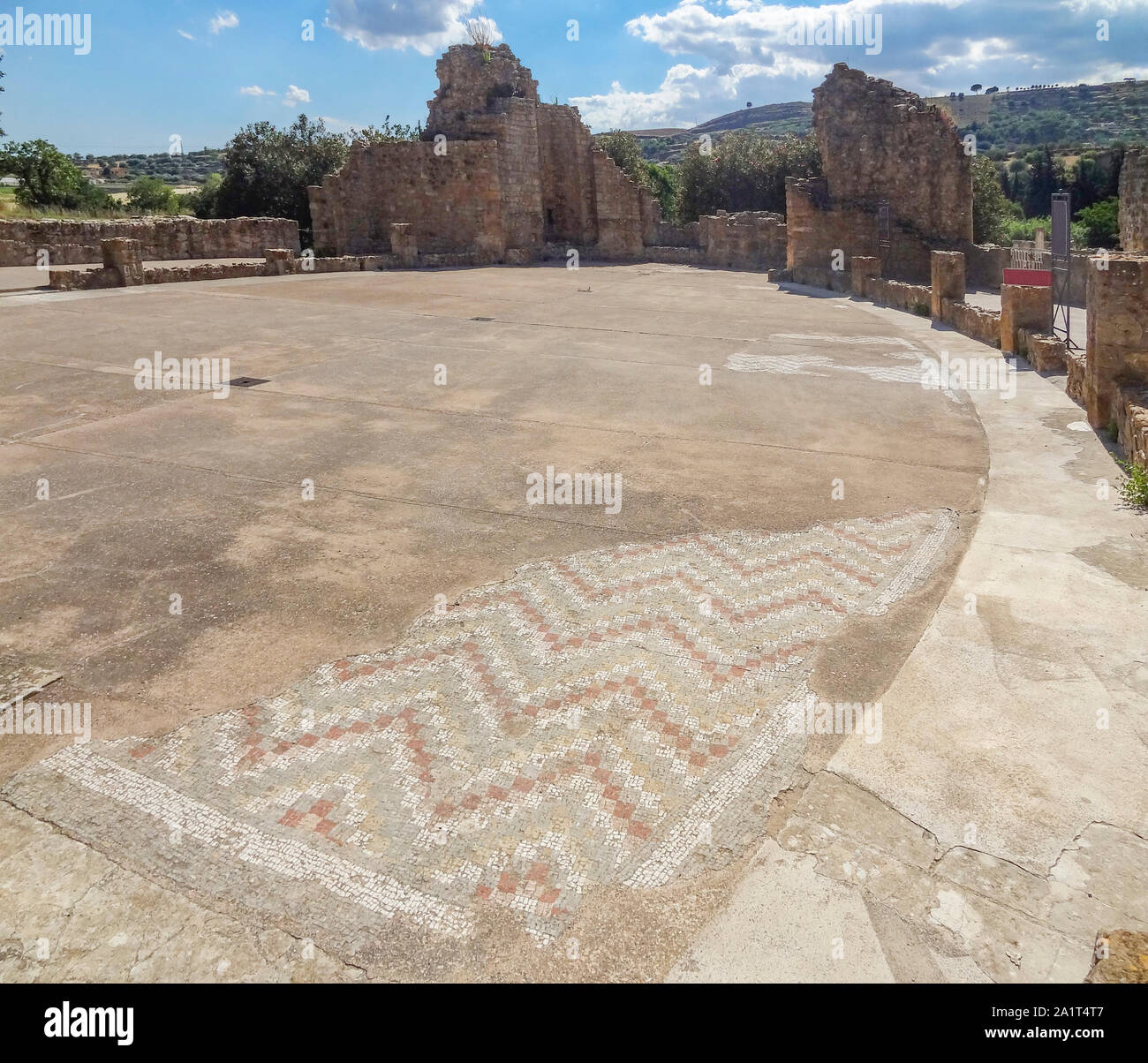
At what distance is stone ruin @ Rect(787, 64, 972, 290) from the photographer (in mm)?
22984

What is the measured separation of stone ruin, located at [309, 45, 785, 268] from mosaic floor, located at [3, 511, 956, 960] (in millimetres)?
24213

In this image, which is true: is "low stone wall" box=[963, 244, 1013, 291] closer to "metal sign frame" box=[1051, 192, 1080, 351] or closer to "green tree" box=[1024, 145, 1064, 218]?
"metal sign frame" box=[1051, 192, 1080, 351]

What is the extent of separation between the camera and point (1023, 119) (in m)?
120

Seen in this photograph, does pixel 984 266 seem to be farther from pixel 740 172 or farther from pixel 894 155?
pixel 740 172

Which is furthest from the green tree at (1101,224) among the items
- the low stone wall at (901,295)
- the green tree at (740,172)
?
the low stone wall at (901,295)

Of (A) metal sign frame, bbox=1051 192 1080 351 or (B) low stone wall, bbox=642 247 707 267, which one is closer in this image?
(A) metal sign frame, bbox=1051 192 1080 351

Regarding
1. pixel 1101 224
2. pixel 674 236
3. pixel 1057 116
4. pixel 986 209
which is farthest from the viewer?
pixel 1057 116

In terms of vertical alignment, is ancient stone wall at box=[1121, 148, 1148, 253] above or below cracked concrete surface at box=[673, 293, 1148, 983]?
above

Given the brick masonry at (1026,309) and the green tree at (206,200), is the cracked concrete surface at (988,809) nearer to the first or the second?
the brick masonry at (1026,309)

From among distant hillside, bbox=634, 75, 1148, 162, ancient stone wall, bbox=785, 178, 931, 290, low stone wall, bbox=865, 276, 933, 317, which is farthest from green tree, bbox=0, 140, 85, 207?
distant hillside, bbox=634, 75, 1148, 162

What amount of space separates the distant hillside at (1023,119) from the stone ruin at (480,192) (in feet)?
181

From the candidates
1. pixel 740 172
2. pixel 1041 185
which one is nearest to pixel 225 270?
pixel 740 172

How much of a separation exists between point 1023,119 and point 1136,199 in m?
128
